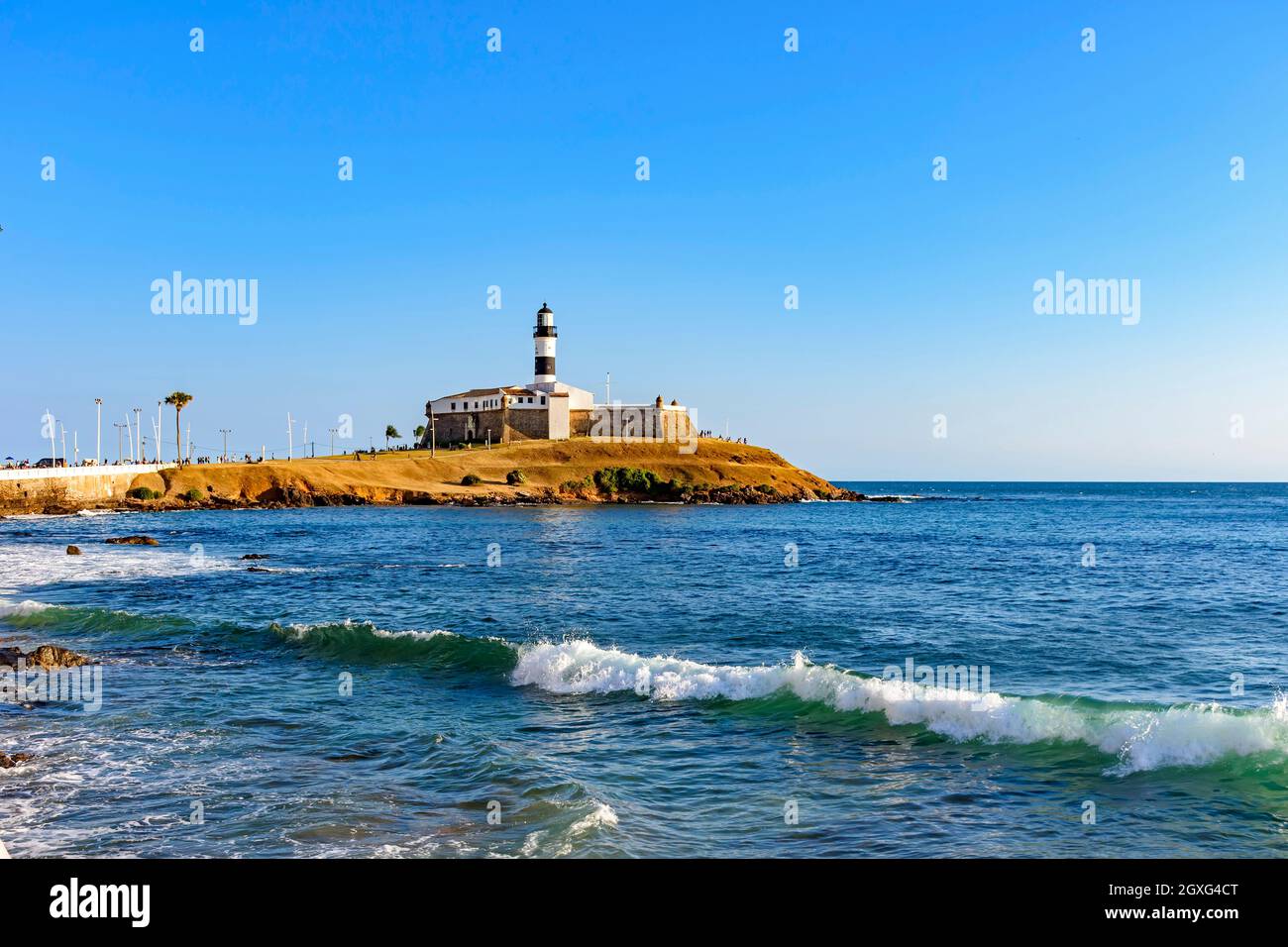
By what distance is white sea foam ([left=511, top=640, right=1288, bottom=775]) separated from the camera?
43.7 ft

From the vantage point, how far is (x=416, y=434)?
154500 millimetres

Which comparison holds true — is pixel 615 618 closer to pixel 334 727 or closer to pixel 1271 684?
pixel 334 727

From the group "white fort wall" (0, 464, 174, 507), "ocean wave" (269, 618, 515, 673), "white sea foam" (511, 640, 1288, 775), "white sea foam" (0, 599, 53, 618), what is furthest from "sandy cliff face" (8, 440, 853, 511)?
"white sea foam" (511, 640, 1288, 775)

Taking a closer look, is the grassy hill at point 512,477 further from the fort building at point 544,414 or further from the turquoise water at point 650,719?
the turquoise water at point 650,719

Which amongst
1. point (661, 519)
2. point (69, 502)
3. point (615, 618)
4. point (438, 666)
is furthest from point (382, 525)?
point (438, 666)

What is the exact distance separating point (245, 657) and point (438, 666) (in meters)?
5.13

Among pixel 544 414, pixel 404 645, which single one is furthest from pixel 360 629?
pixel 544 414

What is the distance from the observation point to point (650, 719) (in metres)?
16.3

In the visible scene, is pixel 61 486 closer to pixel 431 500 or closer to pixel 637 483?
pixel 431 500

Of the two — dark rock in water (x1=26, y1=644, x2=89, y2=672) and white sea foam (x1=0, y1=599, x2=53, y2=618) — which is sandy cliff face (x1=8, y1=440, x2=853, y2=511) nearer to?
white sea foam (x1=0, y1=599, x2=53, y2=618)

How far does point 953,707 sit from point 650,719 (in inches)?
207

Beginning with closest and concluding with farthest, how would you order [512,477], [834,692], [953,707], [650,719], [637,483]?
[953,707] → [650,719] → [834,692] → [512,477] → [637,483]

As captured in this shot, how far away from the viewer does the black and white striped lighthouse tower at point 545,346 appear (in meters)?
136

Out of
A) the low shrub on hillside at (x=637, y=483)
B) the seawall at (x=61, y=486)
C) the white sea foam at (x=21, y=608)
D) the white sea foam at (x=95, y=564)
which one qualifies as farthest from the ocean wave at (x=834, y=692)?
the low shrub on hillside at (x=637, y=483)
